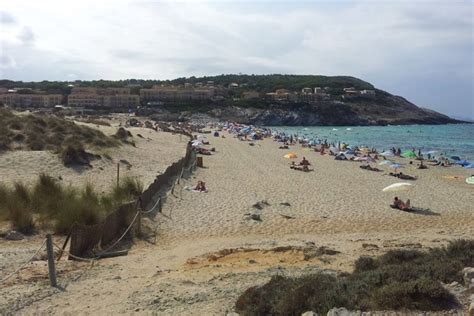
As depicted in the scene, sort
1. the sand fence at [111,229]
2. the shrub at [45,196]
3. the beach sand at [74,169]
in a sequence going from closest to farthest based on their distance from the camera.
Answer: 1. the sand fence at [111,229]
2. the shrub at [45,196]
3. the beach sand at [74,169]

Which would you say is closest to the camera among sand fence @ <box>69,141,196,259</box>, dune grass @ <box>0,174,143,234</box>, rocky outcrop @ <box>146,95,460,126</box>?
sand fence @ <box>69,141,196,259</box>

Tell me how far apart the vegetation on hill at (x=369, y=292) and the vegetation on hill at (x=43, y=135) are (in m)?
16.9

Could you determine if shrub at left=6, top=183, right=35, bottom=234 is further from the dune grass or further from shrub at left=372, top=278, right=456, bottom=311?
shrub at left=372, top=278, right=456, bottom=311

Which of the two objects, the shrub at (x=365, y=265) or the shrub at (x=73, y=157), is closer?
the shrub at (x=365, y=265)

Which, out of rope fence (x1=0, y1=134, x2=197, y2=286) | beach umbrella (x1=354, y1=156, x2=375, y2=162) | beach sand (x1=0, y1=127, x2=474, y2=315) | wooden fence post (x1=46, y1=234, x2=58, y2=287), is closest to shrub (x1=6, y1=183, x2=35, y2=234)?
rope fence (x1=0, y1=134, x2=197, y2=286)

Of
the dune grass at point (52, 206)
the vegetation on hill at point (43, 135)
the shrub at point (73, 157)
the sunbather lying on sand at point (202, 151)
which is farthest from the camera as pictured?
the sunbather lying on sand at point (202, 151)

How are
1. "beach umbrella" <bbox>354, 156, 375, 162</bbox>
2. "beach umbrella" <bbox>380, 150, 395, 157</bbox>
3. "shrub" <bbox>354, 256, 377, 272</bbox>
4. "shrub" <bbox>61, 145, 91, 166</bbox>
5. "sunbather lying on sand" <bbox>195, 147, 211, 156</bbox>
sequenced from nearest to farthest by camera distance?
"shrub" <bbox>354, 256, 377, 272</bbox> < "shrub" <bbox>61, 145, 91, 166</bbox> < "beach umbrella" <bbox>354, 156, 375, 162</bbox> < "sunbather lying on sand" <bbox>195, 147, 211, 156</bbox> < "beach umbrella" <bbox>380, 150, 395, 157</bbox>

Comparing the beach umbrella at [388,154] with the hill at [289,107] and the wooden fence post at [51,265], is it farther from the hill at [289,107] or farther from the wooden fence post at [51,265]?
the hill at [289,107]

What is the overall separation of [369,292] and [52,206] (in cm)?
853

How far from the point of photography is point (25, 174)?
57.9 ft

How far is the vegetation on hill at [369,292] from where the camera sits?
4.86 metres

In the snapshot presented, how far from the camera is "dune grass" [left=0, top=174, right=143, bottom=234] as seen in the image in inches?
412

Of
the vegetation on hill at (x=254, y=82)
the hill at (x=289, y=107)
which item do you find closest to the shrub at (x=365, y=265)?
the hill at (x=289, y=107)

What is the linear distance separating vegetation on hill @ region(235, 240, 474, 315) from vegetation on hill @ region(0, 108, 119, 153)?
55.6ft
